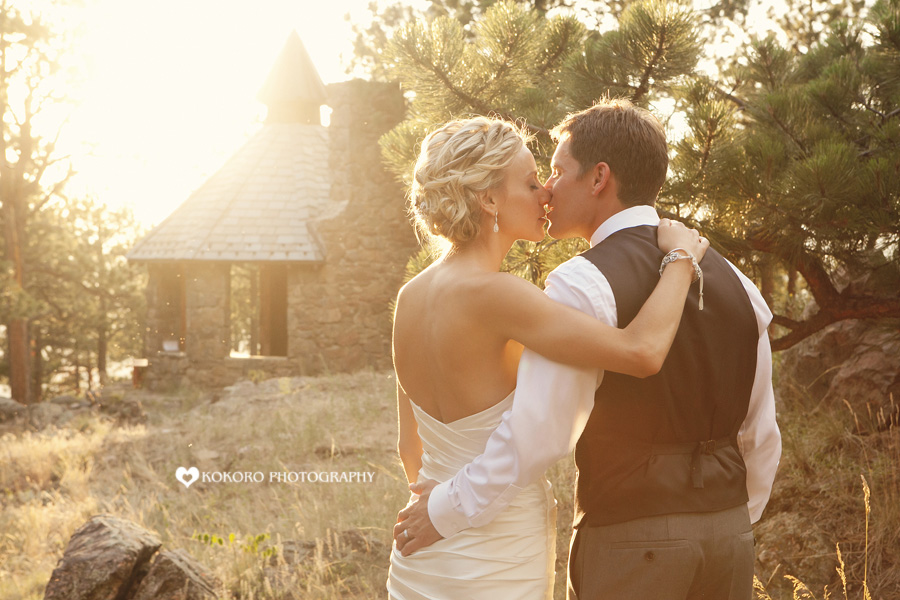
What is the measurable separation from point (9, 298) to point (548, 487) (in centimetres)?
1612

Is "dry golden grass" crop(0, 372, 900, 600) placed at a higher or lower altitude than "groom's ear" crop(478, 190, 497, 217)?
lower

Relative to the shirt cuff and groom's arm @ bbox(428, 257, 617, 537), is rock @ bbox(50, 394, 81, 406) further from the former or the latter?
groom's arm @ bbox(428, 257, 617, 537)

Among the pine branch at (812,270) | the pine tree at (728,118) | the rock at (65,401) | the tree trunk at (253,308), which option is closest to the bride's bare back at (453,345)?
the pine tree at (728,118)

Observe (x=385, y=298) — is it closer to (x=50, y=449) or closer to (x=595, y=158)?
(x=50, y=449)

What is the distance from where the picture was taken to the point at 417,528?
2023 millimetres

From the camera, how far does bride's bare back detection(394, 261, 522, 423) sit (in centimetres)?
193

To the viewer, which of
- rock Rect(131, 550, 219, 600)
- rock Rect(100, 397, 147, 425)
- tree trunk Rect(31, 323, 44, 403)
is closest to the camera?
rock Rect(131, 550, 219, 600)

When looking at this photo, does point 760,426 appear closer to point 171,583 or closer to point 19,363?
point 171,583

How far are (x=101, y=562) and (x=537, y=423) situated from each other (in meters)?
3.03

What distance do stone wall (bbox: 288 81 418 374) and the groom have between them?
38.3ft

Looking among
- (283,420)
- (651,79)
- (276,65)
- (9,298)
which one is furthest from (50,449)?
(276,65)

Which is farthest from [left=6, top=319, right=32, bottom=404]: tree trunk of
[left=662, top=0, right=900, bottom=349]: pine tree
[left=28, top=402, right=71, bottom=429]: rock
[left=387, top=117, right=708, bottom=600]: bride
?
[left=387, top=117, right=708, bottom=600]: bride

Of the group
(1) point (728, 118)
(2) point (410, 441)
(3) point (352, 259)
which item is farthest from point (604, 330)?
(3) point (352, 259)

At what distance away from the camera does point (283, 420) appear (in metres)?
9.37
